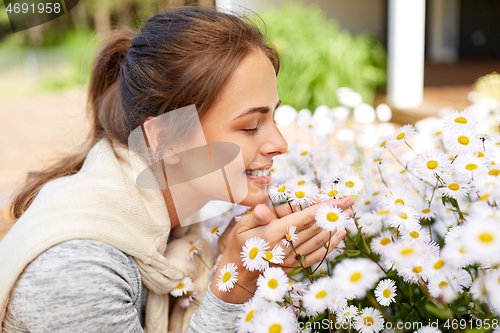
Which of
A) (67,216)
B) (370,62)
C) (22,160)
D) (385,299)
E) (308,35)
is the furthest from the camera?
(370,62)

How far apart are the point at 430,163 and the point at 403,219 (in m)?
0.14

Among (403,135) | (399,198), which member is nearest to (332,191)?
(399,198)

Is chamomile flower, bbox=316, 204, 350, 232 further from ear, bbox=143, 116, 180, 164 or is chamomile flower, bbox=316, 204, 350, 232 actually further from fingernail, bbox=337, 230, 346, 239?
ear, bbox=143, 116, 180, 164

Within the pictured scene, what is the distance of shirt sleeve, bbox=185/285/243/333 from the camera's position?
0.90 metres

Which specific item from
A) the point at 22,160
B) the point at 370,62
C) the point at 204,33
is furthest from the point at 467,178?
the point at 370,62

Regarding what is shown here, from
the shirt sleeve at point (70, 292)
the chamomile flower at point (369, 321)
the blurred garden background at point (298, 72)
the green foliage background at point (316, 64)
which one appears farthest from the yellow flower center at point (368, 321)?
the green foliage background at point (316, 64)

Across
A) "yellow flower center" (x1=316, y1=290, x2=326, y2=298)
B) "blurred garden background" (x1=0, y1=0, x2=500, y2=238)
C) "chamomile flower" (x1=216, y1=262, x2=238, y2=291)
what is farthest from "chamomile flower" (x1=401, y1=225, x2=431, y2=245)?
"blurred garden background" (x1=0, y1=0, x2=500, y2=238)

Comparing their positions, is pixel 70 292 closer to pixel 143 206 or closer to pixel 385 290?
pixel 143 206

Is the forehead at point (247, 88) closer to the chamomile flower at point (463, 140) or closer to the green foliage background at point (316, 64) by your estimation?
the chamomile flower at point (463, 140)

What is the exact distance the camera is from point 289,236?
30.0 inches

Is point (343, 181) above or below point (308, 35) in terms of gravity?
above

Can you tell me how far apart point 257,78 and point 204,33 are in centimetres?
19

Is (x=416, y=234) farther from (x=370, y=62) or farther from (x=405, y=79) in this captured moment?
(x=370, y=62)

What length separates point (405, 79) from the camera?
4.71m
